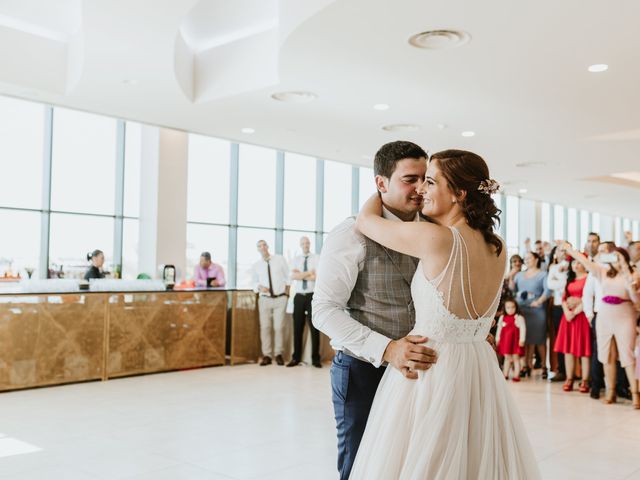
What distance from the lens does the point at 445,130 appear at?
31.4 ft

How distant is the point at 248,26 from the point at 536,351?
6.08m

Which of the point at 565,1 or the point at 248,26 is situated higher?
the point at 248,26

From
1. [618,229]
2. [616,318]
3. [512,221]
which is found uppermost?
[618,229]

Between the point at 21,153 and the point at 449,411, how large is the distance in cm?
1059

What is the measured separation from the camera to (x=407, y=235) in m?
2.16

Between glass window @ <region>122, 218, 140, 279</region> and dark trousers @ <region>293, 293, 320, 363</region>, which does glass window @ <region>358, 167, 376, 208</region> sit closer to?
glass window @ <region>122, 218, 140, 279</region>

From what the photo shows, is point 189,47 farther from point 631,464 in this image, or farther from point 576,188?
point 576,188

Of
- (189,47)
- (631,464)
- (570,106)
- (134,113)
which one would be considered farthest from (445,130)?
(631,464)

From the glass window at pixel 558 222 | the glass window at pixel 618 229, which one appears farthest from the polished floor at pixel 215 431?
the glass window at pixel 618 229

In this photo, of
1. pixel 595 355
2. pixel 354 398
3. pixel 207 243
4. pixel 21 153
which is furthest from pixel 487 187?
pixel 207 243

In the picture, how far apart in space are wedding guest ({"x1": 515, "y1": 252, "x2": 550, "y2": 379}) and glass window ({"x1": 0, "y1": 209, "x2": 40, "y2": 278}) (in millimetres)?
7842

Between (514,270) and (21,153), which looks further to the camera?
(21,153)

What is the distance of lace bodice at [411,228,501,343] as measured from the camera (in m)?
2.12

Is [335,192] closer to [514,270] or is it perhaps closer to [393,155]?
[514,270]
